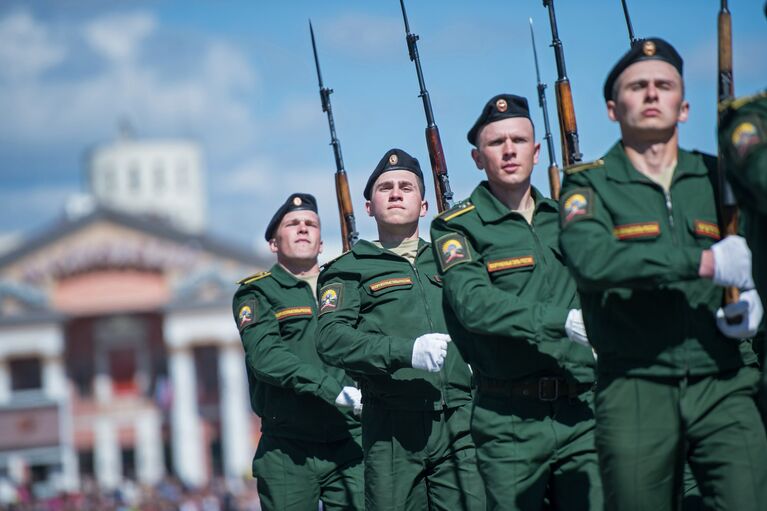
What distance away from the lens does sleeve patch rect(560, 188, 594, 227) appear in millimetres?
5051

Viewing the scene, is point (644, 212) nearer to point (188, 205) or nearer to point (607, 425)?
point (607, 425)

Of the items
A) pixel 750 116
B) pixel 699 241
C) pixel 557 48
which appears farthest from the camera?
pixel 557 48

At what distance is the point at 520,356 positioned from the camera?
19.1 ft

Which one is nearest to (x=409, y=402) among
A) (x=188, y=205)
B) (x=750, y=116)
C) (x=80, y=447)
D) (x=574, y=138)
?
(x=574, y=138)

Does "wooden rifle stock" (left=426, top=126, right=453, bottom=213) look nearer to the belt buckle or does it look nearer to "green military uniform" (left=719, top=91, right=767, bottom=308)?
the belt buckle

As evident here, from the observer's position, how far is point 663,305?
4918 millimetres

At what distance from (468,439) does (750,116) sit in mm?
2826

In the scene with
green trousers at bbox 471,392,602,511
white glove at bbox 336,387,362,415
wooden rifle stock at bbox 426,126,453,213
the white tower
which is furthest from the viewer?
the white tower

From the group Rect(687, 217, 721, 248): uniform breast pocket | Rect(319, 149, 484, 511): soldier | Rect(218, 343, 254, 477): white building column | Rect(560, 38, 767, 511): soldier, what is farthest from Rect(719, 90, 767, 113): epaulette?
Rect(218, 343, 254, 477): white building column

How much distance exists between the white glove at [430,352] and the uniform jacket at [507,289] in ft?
0.42

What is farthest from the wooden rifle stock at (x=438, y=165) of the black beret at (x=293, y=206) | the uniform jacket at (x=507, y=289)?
the uniform jacket at (x=507, y=289)

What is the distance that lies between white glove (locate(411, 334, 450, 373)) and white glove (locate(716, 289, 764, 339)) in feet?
5.81

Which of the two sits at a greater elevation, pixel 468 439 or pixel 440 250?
pixel 440 250

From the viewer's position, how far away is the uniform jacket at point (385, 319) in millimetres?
7012
